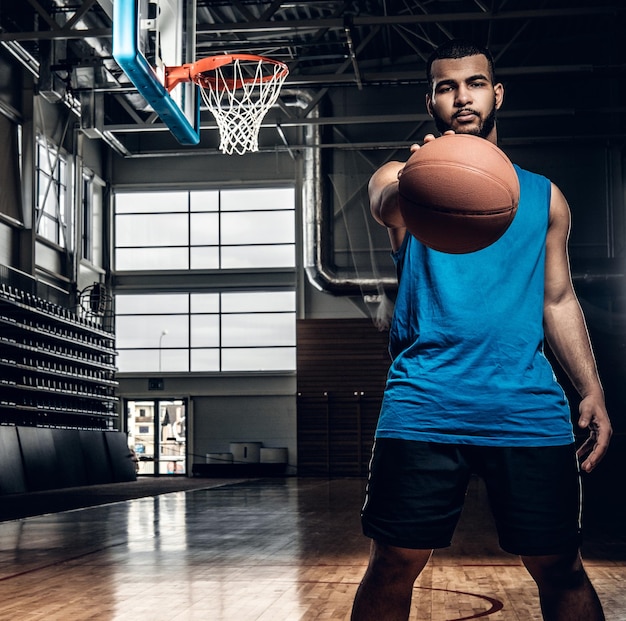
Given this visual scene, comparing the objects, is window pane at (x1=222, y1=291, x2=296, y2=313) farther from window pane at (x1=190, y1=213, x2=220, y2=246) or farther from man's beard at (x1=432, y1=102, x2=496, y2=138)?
man's beard at (x1=432, y1=102, x2=496, y2=138)

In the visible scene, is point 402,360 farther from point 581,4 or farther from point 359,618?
point 581,4

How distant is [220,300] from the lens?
2194 centimetres

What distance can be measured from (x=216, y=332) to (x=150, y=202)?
341cm

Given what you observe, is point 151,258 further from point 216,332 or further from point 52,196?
point 52,196

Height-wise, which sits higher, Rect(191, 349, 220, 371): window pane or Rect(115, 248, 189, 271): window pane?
Rect(115, 248, 189, 271): window pane

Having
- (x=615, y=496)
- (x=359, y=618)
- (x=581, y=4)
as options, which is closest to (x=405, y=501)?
(x=359, y=618)

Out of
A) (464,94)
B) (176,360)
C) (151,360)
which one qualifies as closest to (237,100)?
(176,360)

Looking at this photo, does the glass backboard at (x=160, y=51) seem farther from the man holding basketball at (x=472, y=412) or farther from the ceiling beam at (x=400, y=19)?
the man holding basketball at (x=472, y=412)

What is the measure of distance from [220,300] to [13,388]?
762 centimetres

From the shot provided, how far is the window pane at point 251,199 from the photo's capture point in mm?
22078

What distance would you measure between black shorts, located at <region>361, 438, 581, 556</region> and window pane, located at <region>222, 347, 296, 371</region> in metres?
19.7

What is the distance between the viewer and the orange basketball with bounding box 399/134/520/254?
6.56 feet

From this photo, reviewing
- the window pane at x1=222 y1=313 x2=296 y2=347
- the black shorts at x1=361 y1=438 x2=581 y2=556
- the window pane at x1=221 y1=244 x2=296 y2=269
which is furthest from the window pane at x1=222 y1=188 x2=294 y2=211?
the black shorts at x1=361 y1=438 x2=581 y2=556

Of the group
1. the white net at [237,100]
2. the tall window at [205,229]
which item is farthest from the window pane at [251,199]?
the white net at [237,100]
